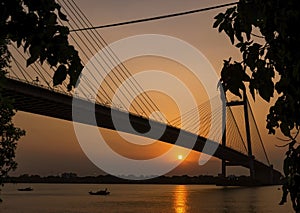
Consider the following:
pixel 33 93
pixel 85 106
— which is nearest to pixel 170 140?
pixel 85 106

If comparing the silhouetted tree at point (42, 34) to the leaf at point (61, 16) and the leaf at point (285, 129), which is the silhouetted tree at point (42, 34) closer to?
the leaf at point (61, 16)

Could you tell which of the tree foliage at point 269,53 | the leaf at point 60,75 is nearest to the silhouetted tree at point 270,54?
the tree foliage at point 269,53

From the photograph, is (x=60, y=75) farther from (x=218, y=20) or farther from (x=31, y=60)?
(x=218, y=20)

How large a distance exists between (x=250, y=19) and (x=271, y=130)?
2.43 ft

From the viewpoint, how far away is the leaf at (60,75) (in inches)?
89.1

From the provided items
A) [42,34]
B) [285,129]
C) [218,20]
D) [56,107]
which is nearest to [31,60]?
[42,34]

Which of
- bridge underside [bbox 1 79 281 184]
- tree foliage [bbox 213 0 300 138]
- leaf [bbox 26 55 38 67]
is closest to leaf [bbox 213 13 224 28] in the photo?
tree foliage [bbox 213 0 300 138]

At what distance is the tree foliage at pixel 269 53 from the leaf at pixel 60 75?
818 millimetres

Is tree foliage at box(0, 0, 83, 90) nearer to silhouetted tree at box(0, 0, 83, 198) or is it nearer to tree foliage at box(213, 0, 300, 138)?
silhouetted tree at box(0, 0, 83, 198)

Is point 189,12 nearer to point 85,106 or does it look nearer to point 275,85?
point 275,85

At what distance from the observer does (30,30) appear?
230 centimetres

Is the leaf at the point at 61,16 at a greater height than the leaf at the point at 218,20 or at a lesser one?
lesser

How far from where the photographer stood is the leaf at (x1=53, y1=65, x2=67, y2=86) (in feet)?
7.43

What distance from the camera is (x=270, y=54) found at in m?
2.77
